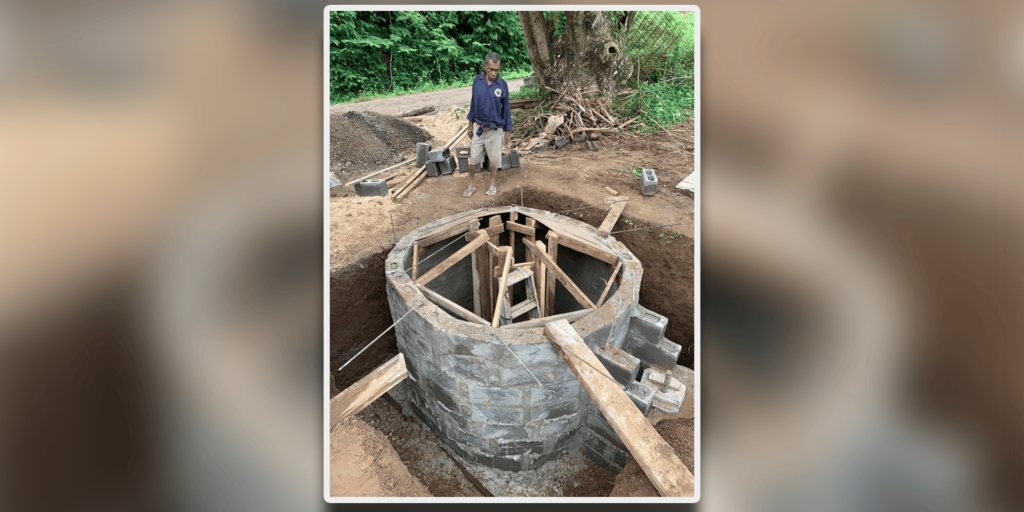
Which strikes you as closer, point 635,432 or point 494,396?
point 635,432

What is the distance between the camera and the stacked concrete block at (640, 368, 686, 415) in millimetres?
4391

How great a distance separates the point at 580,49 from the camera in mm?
9477

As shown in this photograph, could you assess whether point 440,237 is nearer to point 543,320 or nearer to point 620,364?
point 543,320

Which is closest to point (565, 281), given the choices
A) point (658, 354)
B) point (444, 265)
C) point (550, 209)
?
point (658, 354)

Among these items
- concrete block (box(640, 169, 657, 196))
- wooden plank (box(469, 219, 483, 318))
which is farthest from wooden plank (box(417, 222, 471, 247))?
concrete block (box(640, 169, 657, 196))

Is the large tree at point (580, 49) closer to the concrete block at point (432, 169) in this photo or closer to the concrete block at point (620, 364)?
the concrete block at point (432, 169)
